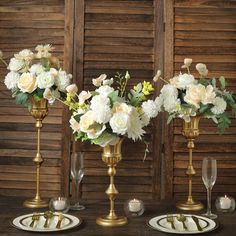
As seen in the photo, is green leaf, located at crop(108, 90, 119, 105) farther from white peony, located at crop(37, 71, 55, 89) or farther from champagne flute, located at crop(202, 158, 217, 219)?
champagne flute, located at crop(202, 158, 217, 219)

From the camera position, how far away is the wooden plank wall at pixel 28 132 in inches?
102

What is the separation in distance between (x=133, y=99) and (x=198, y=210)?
592mm

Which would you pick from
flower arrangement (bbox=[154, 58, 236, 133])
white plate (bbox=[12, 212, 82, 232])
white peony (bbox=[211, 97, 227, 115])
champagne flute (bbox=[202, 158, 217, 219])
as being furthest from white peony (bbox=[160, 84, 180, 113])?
white plate (bbox=[12, 212, 82, 232])

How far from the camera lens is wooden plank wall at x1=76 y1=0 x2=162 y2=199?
258 centimetres

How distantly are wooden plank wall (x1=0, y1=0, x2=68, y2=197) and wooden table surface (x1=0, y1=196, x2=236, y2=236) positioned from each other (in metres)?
0.54

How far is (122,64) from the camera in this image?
260cm

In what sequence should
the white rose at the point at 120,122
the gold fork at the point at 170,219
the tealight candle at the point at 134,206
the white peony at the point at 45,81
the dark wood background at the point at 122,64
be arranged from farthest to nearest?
the dark wood background at the point at 122,64 → the white peony at the point at 45,81 → the tealight candle at the point at 134,206 → the gold fork at the point at 170,219 → the white rose at the point at 120,122

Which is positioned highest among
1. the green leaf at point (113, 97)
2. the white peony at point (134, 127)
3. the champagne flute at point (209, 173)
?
the green leaf at point (113, 97)

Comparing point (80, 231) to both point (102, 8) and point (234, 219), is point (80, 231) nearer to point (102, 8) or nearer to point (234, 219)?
point (234, 219)

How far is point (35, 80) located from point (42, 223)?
60 cm

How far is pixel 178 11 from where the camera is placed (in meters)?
2.59

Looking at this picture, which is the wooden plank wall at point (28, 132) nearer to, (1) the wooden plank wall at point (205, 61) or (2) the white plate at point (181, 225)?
(1) the wooden plank wall at point (205, 61)

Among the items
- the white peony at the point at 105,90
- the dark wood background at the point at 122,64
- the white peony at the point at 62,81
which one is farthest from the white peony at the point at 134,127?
the dark wood background at the point at 122,64

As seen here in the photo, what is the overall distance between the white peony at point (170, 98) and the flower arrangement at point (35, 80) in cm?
41
